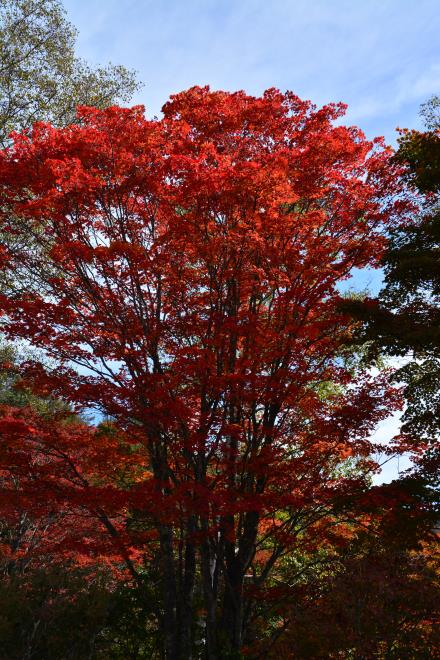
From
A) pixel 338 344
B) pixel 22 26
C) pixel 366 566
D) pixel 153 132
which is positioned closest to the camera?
pixel 366 566

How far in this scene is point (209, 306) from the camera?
10.6m

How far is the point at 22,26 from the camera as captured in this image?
16.5 meters

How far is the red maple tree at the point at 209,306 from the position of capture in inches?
365

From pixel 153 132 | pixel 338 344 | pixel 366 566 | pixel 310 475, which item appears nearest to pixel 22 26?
pixel 153 132

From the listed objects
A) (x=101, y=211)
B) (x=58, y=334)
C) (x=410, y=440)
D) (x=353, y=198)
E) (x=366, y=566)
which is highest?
(x=353, y=198)

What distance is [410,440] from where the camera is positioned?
10219 mm

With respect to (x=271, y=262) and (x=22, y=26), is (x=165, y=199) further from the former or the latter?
(x=22, y=26)

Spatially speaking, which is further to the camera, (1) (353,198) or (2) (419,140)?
(1) (353,198)

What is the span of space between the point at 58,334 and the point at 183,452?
3.31 metres

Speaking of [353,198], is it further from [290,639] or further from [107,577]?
[107,577]

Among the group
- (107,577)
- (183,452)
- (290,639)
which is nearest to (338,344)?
(183,452)

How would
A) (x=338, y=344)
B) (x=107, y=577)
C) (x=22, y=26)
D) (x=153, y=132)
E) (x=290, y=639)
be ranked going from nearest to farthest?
(x=290, y=639), (x=153, y=132), (x=338, y=344), (x=107, y=577), (x=22, y=26)

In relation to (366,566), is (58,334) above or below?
above

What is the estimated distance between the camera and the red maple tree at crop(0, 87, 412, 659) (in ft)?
30.5
